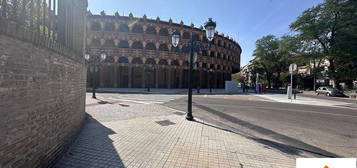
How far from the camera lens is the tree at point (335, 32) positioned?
29.8 m

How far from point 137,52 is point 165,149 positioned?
30631 millimetres

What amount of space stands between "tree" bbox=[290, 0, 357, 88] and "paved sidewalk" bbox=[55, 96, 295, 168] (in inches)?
1557

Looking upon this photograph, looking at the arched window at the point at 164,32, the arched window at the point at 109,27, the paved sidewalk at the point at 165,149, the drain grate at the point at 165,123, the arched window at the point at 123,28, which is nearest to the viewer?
the paved sidewalk at the point at 165,149

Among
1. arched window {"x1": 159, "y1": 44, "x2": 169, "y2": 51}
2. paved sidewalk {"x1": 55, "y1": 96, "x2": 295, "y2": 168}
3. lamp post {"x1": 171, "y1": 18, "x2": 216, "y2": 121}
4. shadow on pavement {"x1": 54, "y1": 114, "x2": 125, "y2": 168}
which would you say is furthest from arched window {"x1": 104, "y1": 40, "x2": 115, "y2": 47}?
shadow on pavement {"x1": 54, "y1": 114, "x2": 125, "y2": 168}

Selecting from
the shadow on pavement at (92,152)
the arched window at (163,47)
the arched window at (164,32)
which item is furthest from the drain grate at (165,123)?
the arched window at (164,32)

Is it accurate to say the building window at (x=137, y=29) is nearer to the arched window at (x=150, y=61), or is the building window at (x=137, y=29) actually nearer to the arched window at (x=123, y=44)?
the arched window at (x=123, y=44)

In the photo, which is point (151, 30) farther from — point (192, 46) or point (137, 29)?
point (192, 46)

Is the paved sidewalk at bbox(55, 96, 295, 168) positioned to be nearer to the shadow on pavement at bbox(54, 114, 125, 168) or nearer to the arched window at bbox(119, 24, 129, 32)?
the shadow on pavement at bbox(54, 114, 125, 168)

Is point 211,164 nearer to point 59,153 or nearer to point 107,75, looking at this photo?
point 59,153

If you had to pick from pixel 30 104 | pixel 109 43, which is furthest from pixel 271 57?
pixel 30 104

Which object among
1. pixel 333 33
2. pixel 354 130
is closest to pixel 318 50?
pixel 333 33

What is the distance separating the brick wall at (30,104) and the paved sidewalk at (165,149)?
0.77m

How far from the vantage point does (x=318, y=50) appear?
35875mm

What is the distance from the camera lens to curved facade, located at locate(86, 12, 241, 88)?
103 ft
